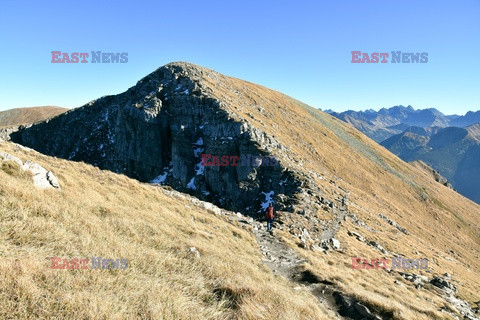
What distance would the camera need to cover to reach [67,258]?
259 inches

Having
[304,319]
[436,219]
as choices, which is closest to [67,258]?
[304,319]

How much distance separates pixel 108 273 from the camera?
648 cm

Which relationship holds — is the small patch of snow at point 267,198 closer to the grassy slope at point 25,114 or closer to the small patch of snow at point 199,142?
the small patch of snow at point 199,142

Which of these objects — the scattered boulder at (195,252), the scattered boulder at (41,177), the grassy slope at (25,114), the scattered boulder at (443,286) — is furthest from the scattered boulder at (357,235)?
the grassy slope at (25,114)

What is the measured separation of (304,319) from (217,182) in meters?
34.6

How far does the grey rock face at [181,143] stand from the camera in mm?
37500

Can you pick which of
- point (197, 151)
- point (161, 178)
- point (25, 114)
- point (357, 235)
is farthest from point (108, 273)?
point (25, 114)

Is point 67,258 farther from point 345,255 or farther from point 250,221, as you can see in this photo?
point 345,255

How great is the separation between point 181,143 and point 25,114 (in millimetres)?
182769

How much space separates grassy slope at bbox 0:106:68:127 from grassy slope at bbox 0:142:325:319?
192m

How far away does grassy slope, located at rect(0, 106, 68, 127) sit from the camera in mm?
165750

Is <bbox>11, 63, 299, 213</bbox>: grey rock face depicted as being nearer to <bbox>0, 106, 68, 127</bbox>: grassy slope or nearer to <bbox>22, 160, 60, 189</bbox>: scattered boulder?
<bbox>22, 160, 60, 189</bbox>: scattered boulder

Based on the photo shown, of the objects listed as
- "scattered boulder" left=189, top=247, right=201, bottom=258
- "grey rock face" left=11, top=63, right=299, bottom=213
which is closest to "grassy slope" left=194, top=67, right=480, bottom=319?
"grey rock face" left=11, top=63, right=299, bottom=213

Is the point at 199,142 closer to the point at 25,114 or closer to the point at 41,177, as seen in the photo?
the point at 41,177
